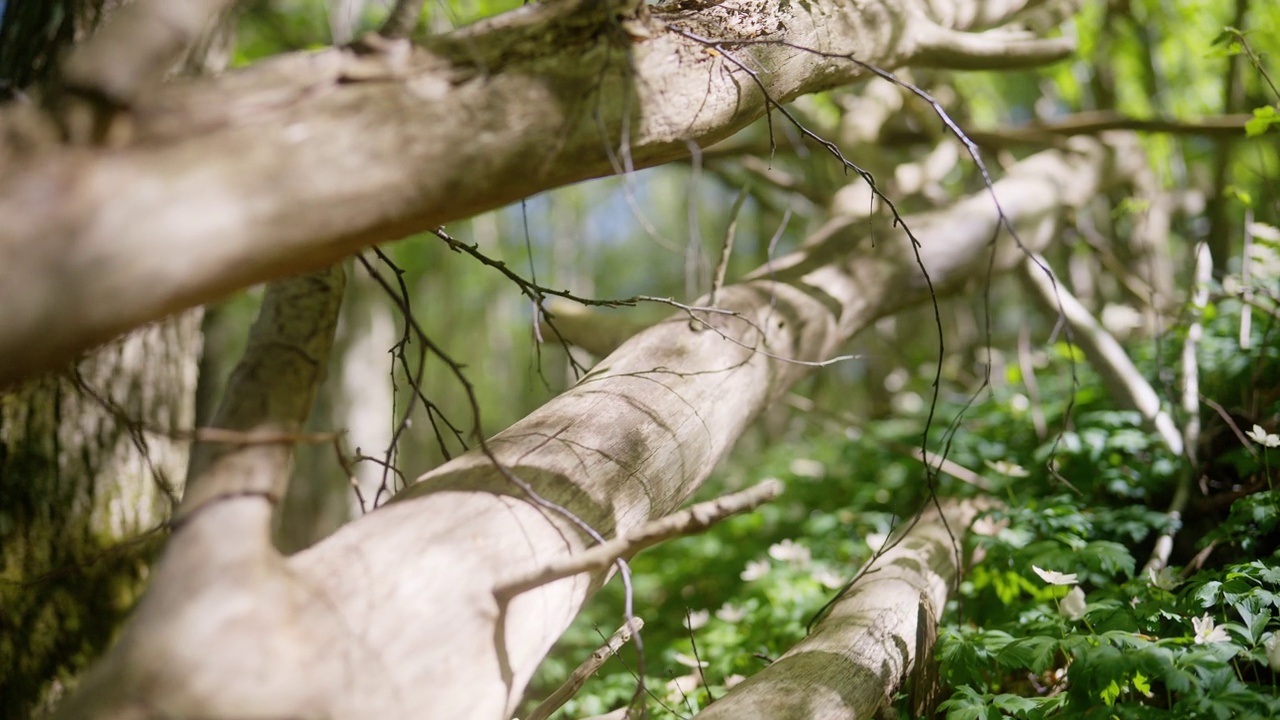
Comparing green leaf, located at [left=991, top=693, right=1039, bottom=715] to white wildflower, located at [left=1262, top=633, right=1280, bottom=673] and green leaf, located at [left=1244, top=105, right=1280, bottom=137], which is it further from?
green leaf, located at [left=1244, top=105, right=1280, bottom=137]

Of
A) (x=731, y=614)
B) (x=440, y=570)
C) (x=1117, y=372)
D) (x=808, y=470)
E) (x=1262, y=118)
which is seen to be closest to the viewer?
(x=440, y=570)

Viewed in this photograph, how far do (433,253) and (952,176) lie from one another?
25.3 feet

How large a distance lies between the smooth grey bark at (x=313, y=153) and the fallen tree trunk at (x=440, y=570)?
428 millimetres

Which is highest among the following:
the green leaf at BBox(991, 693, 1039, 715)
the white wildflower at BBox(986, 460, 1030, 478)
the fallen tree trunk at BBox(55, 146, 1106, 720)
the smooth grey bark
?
the smooth grey bark

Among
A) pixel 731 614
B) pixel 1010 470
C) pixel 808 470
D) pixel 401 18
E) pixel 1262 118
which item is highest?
pixel 401 18

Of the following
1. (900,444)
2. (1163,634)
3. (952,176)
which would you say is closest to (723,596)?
(900,444)

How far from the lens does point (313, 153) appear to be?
1.13 metres

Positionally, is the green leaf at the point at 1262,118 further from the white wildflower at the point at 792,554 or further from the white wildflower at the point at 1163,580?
the white wildflower at the point at 792,554

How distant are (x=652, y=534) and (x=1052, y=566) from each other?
1.76m

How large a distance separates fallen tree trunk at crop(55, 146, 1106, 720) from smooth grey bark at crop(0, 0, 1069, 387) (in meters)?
0.43

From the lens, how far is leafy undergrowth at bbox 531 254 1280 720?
178 centimetres

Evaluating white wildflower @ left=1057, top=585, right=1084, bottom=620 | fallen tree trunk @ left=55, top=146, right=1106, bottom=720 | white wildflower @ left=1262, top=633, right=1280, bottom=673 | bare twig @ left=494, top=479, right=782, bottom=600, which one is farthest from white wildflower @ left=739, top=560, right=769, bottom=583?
bare twig @ left=494, top=479, right=782, bottom=600

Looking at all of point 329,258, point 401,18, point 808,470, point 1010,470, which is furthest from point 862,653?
point 808,470

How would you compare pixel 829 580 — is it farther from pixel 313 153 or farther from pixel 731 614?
pixel 313 153
